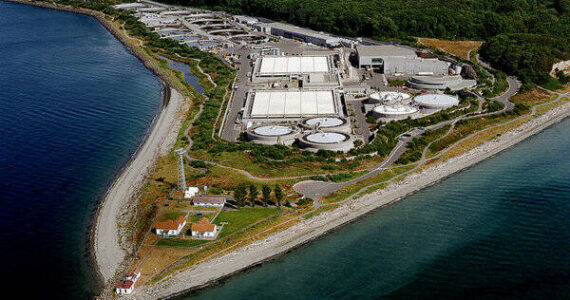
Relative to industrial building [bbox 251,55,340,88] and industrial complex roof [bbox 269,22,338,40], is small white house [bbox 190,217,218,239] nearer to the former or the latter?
industrial building [bbox 251,55,340,88]

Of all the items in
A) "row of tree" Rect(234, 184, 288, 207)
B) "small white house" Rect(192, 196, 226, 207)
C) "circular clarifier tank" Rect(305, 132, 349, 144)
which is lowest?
"small white house" Rect(192, 196, 226, 207)

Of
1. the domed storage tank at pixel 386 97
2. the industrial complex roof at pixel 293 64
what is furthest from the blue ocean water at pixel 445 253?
the industrial complex roof at pixel 293 64

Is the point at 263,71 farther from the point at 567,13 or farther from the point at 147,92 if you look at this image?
the point at 567,13

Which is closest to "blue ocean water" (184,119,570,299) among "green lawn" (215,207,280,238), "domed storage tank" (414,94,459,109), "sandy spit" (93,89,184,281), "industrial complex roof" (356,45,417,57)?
"green lawn" (215,207,280,238)

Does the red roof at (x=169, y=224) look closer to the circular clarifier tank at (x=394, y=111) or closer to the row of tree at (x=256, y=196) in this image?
the row of tree at (x=256, y=196)

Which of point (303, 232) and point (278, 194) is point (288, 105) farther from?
point (303, 232)

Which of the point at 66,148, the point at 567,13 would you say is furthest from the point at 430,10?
the point at 66,148
